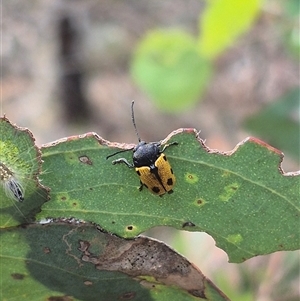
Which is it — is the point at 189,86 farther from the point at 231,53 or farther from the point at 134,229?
the point at 134,229

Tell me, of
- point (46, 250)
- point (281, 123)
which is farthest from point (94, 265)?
point (281, 123)

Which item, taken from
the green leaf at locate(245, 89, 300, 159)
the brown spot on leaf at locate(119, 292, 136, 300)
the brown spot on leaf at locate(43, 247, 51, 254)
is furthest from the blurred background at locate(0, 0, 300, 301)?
the brown spot on leaf at locate(43, 247, 51, 254)

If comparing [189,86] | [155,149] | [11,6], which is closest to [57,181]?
[155,149]

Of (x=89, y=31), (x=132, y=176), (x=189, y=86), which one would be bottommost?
(x=132, y=176)

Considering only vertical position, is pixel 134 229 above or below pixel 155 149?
below

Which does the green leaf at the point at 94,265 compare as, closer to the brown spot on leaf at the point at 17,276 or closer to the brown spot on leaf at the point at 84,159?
the brown spot on leaf at the point at 17,276

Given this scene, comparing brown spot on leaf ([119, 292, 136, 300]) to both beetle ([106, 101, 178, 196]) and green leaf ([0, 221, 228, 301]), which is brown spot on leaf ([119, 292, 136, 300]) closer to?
green leaf ([0, 221, 228, 301])
